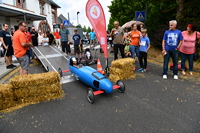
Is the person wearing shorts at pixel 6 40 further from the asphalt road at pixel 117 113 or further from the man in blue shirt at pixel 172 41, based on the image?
the man in blue shirt at pixel 172 41

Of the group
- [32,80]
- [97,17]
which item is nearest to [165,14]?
[97,17]

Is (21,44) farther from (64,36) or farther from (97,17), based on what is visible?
(64,36)

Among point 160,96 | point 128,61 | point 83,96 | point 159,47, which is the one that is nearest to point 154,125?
point 160,96

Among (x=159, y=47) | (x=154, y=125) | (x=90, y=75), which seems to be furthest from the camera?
(x=159, y=47)

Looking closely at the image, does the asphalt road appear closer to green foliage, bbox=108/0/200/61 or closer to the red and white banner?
the red and white banner

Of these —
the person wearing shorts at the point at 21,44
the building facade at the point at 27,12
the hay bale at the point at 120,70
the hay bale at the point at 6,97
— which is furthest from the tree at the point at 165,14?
the building facade at the point at 27,12

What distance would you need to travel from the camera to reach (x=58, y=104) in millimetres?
3604

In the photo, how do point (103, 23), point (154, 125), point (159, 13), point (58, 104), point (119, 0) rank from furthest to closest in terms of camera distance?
point (119, 0)
point (159, 13)
point (103, 23)
point (58, 104)
point (154, 125)

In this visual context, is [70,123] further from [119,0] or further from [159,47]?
[119,0]

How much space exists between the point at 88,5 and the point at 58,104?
3856 millimetres

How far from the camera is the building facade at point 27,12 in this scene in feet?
46.9

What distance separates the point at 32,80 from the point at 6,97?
2.28 ft

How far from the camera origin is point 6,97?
3.35m

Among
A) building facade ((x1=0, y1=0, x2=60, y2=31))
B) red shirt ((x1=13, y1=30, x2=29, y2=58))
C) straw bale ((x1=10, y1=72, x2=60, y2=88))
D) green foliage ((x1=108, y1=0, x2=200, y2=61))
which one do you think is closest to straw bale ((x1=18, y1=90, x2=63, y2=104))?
straw bale ((x1=10, y1=72, x2=60, y2=88))
